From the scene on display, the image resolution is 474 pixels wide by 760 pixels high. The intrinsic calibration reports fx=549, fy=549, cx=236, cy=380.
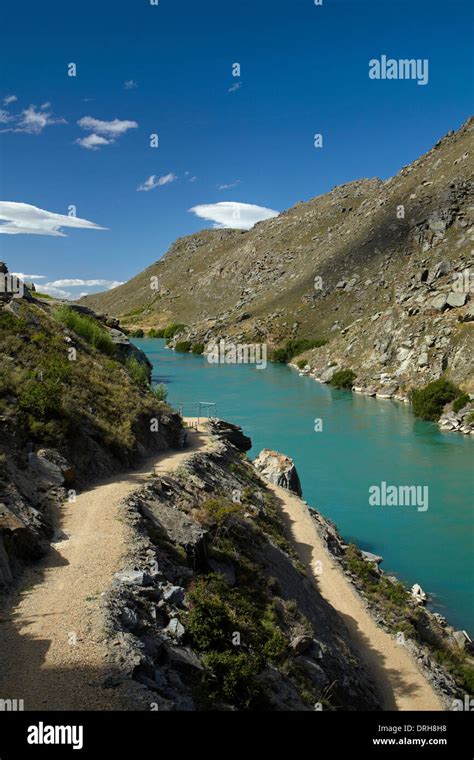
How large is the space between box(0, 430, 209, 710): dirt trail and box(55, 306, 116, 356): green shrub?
61.0 ft

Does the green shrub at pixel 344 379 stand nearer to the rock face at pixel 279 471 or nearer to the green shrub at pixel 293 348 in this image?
the green shrub at pixel 293 348

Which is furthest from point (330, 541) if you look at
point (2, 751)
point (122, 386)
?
point (2, 751)

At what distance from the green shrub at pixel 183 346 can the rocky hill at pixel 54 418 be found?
103320 mm

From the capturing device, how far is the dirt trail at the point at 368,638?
17.3 meters

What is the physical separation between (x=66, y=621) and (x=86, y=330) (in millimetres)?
25931

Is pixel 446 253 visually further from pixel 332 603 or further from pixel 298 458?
pixel 332 603

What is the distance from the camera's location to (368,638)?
20.1 metres

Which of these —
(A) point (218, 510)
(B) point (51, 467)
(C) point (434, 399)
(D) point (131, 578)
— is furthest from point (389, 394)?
(D) point (131, 578)

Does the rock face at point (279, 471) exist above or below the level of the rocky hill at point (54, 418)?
below

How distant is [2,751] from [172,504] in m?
12.1

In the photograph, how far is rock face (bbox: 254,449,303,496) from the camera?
111 feet

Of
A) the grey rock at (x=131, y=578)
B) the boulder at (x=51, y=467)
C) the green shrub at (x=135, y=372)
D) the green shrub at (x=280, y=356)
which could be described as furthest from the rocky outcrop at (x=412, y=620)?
the green shrub at (x=280, y=356)

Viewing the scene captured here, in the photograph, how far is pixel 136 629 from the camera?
37.2ft

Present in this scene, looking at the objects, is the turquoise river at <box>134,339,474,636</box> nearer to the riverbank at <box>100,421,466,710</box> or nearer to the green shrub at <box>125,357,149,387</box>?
the riverbank at <box>100,421,466,710</box>
